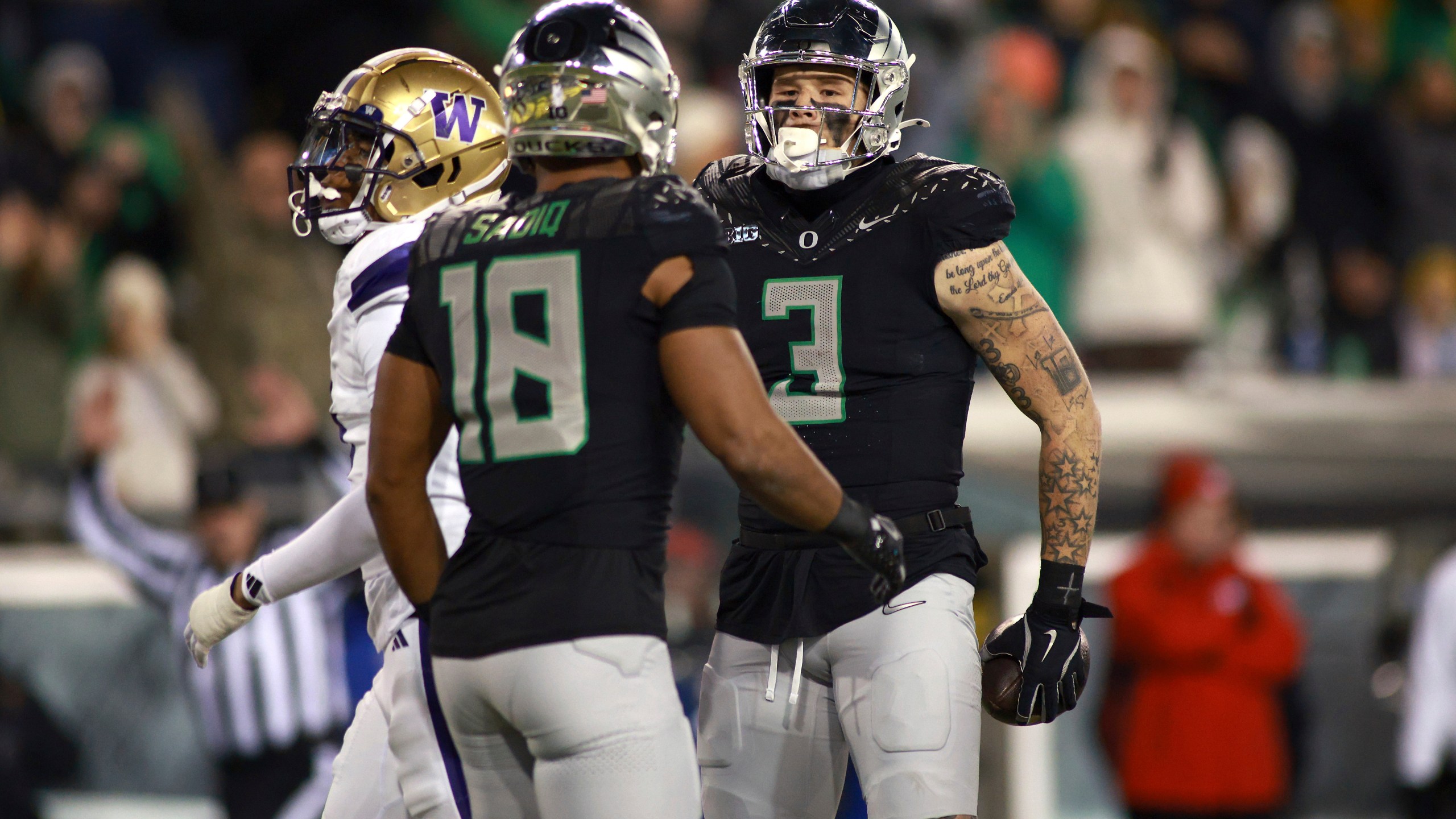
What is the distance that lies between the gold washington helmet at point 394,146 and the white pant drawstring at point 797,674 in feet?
3.92

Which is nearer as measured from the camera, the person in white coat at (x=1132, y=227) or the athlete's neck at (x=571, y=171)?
the athlete's neck at (x=571, y=171)

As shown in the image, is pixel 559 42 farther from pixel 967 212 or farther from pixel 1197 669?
pixel 1197 669

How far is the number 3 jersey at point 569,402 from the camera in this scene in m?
2.78

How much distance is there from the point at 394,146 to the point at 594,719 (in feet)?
4.92

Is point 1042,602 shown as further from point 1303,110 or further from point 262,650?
point 1303,110

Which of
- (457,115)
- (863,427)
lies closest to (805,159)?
(863,427)

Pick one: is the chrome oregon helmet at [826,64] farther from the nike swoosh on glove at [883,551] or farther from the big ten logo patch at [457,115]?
the nike swoosh on glove at [883,551]

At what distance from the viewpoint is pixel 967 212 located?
3.42 m

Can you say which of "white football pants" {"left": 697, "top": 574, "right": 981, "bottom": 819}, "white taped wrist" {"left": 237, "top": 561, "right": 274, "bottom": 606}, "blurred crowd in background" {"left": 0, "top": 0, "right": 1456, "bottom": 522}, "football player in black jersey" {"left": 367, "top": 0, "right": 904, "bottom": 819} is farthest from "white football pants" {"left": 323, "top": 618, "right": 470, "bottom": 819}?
"blurred crowd in background" {"left": 0, "top": 0, "right": 1456, "bottom": 522}

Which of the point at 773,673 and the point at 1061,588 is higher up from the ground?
the point at 1061,588

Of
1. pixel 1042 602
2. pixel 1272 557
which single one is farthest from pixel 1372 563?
pixel 1042 602

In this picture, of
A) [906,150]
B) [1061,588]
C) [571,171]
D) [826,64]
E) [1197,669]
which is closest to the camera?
[571,171]

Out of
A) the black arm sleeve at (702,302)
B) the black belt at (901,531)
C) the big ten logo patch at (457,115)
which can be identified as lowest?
the black belt at (901,531)

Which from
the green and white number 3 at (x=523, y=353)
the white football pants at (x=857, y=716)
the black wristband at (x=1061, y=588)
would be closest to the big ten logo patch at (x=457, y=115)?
the green and white number 3 at (x=523, y=353)
